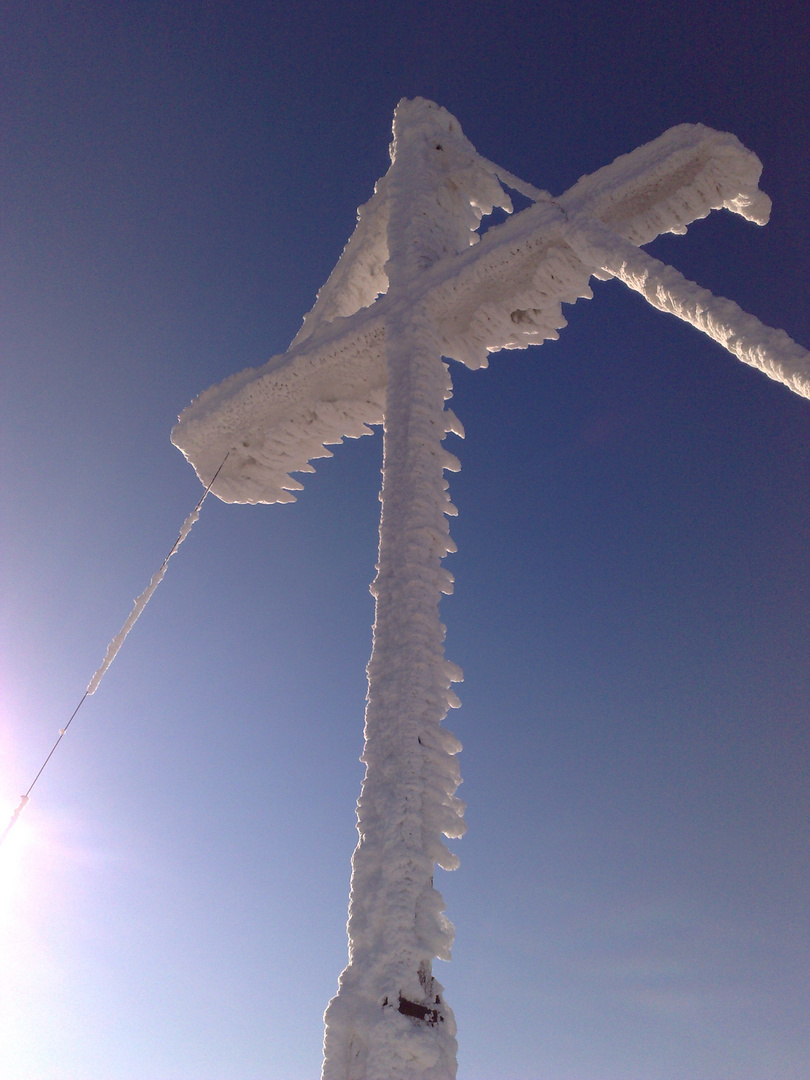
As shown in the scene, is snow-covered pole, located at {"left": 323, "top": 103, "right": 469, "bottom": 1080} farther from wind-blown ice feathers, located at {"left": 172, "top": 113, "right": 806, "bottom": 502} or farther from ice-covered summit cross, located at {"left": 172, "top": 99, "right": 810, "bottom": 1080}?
wind-blown ice feathers, located at {"left": 172, "top": 113, "right": 806, "bottom": 502}

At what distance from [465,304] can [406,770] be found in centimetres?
337

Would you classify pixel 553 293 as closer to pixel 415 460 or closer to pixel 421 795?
pixel 415 460

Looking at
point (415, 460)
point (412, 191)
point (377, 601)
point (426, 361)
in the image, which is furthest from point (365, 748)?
point (412, 191)

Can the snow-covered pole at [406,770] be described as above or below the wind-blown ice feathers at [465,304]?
below

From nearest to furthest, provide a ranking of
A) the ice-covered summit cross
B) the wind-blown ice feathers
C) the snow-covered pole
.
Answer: the snow-covered pole, the ice-covered summit cross, the wind-blown ice feathers

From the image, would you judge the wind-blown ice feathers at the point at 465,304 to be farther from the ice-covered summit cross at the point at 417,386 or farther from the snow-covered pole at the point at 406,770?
the snow-covered pole at the point at 406,770

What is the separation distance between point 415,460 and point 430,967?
271 cm

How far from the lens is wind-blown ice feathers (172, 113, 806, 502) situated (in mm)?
4887

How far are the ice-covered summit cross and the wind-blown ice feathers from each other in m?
0.01

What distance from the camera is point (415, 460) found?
14.7 ft

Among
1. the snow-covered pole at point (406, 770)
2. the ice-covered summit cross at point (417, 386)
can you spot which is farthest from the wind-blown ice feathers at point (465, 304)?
the snow-covered pole at point (406, 770)

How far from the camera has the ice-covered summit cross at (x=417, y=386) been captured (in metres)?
3.08

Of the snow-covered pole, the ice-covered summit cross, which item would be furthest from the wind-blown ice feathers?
the snow-covered pole

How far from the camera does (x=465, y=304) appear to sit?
525cm
